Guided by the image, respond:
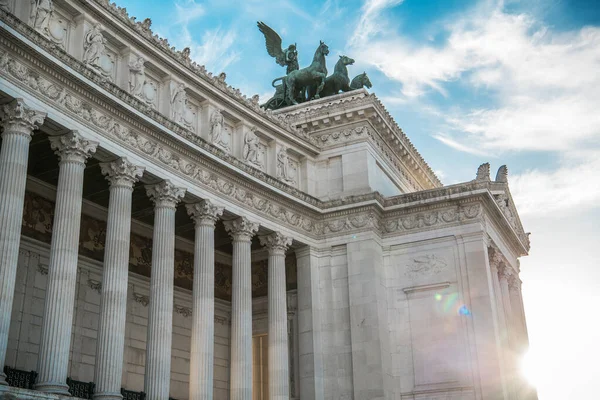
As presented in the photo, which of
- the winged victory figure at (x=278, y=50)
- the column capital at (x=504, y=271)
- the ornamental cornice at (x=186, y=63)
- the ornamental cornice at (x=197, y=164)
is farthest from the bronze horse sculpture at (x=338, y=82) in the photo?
the column capital at (x=504, y=271)

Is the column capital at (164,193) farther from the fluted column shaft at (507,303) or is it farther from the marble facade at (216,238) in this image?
the fluted column shaft at (507,303)

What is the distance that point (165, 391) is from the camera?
79.5 ft

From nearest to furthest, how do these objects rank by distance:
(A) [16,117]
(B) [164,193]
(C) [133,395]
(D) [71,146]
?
(A) [16,117] < (D) [71,146] < (C) [133,395] < (B) [164,193]

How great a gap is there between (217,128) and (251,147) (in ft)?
7.34

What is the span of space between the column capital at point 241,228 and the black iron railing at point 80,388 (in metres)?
8.94

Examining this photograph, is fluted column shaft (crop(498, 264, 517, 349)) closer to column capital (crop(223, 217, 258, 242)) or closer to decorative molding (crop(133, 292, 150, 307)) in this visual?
column capital (crop(223, 217, 258, 242))

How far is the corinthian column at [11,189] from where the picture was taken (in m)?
19.7

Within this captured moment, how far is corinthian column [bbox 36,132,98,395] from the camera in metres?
20.5

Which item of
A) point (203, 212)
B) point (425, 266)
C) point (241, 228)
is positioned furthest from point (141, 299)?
point (425, 266)

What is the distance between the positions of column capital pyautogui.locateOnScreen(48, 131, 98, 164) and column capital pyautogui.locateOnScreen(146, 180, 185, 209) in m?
3.70

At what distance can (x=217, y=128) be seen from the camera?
30.0 metres

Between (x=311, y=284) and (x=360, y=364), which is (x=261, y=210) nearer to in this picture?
(x=311, y=284)

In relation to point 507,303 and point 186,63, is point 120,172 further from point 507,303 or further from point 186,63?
point 507,303

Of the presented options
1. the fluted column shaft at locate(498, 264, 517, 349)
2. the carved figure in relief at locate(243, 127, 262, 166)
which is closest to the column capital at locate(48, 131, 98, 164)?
the carved figure in relief at locate(243, 127, 262, 166)
